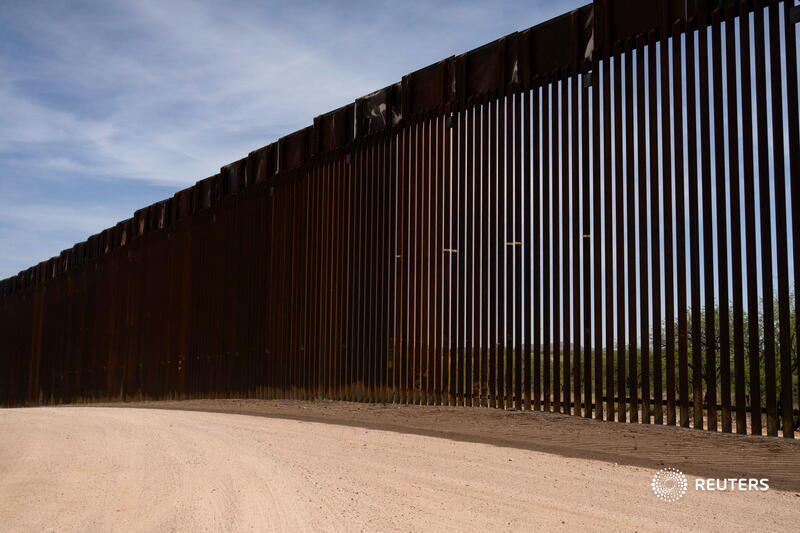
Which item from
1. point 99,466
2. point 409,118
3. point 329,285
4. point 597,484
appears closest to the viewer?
point 597,484

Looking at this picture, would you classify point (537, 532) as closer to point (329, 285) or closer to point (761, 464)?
point (761, 464)

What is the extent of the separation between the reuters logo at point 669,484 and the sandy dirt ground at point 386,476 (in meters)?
0.08

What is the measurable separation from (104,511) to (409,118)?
7964 mm

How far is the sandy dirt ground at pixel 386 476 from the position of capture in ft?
14.4

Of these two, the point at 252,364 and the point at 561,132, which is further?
the point at 252,364

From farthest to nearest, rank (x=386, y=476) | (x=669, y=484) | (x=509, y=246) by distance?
(x=509, y=246)
(x=386, y=476)
(x=669, y=484)

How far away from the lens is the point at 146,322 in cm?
1975

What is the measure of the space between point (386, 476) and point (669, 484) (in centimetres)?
198

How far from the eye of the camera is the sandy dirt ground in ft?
14.4

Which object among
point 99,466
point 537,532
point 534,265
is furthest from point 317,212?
point 537,532

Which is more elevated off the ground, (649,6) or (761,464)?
(649,6)

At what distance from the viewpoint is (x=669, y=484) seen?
5.33m

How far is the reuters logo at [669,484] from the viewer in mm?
5016

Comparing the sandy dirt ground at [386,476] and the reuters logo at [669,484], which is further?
the reuters logo at [669,484]
